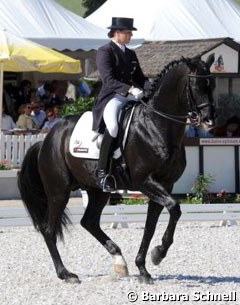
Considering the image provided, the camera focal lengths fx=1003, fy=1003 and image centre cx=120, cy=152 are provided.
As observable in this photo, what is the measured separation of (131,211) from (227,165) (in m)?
3.90

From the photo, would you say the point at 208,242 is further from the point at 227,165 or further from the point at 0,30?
the point at 0,30

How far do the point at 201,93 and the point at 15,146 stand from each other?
10.6m

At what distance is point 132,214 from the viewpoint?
592 inches

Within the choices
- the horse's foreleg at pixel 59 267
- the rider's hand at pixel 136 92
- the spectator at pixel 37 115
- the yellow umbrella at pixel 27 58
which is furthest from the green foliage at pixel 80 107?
the rider's hand at pixel 136 92

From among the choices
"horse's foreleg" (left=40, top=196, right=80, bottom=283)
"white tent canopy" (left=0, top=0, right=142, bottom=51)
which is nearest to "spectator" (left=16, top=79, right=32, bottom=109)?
"white tent canopy" (left=0, top=0, right=142, bottom=51)

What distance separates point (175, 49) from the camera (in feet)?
69.9

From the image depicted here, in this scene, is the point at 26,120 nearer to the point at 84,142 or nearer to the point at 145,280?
the point at 84,142

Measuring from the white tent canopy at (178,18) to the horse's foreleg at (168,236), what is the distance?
56.8 feet

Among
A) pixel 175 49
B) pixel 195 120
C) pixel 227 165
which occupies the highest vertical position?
→ pixel 195 120

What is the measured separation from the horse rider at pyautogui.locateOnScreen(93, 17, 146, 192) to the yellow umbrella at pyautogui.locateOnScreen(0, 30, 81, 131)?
31.8 ft

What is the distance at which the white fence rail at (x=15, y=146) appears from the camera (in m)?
19.9

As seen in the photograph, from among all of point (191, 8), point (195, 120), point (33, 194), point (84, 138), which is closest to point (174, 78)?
point (195, 120)

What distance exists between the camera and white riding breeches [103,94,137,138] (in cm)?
1027

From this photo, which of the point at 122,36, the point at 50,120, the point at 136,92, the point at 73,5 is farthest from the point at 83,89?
the point at 73,5
